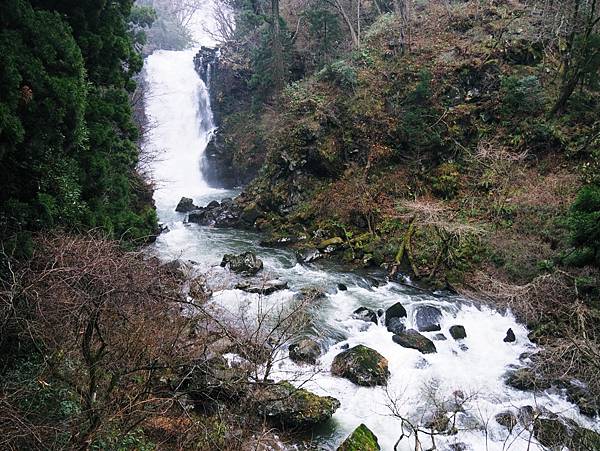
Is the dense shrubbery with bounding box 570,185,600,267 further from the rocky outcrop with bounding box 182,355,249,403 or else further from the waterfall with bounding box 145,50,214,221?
the waterfall with bounding box 145,50,214,221

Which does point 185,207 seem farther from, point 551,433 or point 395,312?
point 551,433

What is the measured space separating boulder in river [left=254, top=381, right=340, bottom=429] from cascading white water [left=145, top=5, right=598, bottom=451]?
0.30 meters

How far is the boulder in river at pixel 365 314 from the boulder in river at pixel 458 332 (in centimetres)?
189

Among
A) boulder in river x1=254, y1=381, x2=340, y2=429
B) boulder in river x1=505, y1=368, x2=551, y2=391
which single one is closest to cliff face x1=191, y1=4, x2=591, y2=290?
boulder in river x1=505, y1=368, x2=551, y2=391

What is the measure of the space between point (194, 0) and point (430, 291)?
152 ft

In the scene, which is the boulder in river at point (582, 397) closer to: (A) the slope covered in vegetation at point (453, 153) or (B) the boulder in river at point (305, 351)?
(A) the slope covered in vegetation at point (453, 153)

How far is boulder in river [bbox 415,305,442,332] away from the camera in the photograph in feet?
34.7

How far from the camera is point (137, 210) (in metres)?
15.6

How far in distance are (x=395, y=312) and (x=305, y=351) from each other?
9.66ft

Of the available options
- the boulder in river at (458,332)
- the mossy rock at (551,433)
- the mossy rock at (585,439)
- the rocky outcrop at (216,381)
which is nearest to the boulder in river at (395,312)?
the boulder in river at (458,332)

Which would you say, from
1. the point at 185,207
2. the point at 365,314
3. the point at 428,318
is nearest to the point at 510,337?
the point at 428,318

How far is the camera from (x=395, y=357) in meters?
9.48

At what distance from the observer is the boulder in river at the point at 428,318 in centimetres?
1056

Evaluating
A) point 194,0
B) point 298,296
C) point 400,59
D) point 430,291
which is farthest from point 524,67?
point 194,0
